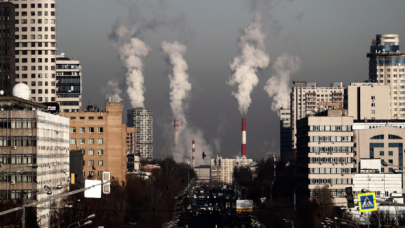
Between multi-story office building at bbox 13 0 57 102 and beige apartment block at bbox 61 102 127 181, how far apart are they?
33.4 meters

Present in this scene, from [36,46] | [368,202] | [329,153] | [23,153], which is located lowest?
[368,202]

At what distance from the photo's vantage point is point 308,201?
420 ft

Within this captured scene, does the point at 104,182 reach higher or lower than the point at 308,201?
higher

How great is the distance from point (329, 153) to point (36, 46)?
95.5 meters

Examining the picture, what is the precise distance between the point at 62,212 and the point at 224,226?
48446 millimetres

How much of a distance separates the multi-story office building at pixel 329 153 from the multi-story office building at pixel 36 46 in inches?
3356

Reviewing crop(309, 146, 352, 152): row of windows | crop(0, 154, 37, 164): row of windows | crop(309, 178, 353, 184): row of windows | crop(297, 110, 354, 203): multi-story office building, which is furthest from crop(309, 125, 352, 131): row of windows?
crop(0, 154, 37, 164): row of windows

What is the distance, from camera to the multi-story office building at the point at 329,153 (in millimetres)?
138250

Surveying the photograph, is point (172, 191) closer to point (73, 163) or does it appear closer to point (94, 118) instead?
point (94, 118)

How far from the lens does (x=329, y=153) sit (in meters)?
140

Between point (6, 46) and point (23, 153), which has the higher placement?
point (6, 46)

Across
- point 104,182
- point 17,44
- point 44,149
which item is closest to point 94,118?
point 17,44

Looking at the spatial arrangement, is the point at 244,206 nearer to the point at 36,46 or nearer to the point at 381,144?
the point at 381,144

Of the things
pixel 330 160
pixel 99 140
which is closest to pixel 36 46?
pixel 99 140
